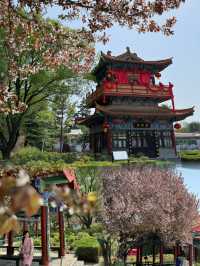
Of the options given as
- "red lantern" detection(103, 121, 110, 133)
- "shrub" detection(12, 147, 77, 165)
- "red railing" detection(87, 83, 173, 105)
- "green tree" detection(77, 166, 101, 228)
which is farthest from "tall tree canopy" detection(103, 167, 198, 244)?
"red railing" detection(87, 83, 173, 105)

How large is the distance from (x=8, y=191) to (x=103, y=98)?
3974 cm

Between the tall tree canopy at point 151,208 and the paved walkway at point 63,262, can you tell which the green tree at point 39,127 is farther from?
the paved walkway at point 63,262

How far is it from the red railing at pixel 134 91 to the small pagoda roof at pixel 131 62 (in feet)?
8.26

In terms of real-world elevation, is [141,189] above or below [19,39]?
below

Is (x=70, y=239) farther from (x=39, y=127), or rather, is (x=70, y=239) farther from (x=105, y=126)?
(x=39, y=127)

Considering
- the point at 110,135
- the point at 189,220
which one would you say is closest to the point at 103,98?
the point at 110,135

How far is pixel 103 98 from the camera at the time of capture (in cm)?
4072

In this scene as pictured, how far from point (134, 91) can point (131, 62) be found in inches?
145

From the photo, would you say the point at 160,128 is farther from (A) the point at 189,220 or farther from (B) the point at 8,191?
(B) the point at 8,191

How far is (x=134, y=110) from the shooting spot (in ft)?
129

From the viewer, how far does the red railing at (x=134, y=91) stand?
39.4m

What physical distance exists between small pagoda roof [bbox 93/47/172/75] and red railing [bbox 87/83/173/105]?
252cm

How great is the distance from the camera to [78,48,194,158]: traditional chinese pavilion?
3894 cm

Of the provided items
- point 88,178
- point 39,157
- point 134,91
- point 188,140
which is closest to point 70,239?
point 88,178
